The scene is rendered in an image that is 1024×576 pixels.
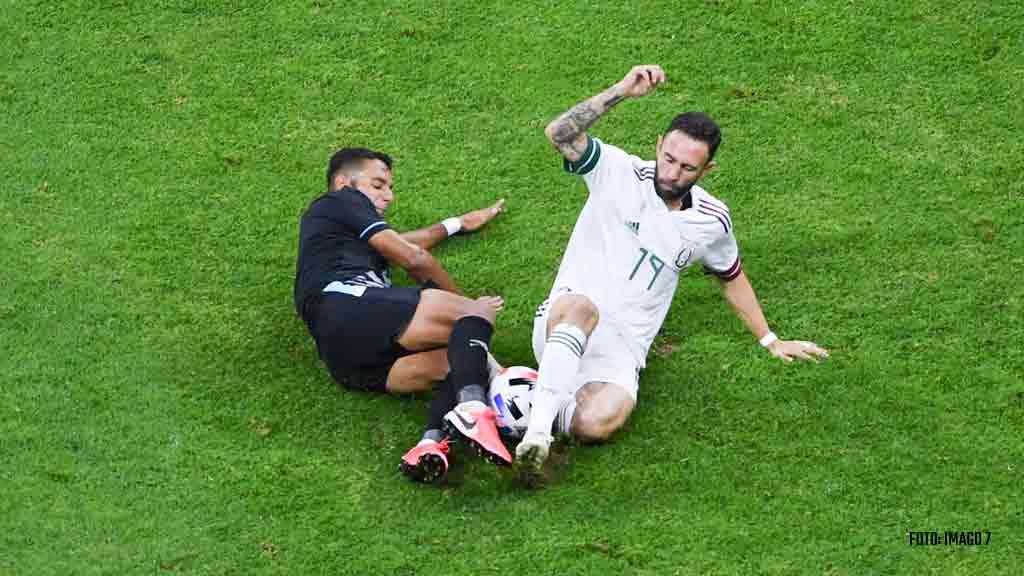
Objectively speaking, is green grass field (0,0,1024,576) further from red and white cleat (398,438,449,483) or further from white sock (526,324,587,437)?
white sock (526,324,587,437)

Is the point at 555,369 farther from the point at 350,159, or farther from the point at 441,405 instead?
the point at 350,159

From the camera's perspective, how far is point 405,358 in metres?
8.26

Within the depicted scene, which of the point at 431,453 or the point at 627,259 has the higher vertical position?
the point at 627,259

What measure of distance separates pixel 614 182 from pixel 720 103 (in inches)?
112

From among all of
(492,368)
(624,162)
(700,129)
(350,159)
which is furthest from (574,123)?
(350,159)

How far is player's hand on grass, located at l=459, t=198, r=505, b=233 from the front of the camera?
9711 mm

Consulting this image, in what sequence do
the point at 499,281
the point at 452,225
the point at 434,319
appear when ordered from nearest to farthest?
the point at 434,319
the point at 499,281
the point at 452,225

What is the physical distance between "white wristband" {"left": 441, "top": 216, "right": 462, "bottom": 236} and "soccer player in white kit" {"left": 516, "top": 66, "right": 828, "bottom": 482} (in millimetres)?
1352

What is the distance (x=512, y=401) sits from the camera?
25.7 ft

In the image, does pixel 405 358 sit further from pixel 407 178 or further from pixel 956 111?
pixel 956 111

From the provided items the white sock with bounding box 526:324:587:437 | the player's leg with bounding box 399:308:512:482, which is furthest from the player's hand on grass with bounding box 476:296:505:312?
the white sock with bounding box 526:324:587:437

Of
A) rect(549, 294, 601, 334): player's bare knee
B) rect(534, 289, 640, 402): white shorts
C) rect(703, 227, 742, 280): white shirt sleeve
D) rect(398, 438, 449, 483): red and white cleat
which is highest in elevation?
Result: rect(703, 227, 742, 280): white shirt sleeve

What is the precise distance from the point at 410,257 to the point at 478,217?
4.72 ft

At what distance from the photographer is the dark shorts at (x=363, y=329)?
8.13 metres
